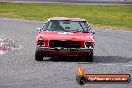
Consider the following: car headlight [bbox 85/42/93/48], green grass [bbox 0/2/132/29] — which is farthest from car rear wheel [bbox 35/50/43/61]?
green grass [bbox 0/2/132/29]

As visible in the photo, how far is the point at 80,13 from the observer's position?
53781mm

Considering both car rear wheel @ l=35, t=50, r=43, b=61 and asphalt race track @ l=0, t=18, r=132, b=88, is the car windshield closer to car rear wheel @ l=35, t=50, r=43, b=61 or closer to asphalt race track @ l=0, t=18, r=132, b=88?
asphalt race track @ l=0, t=18, r=132, b=88

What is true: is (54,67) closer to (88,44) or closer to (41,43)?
(41,43)

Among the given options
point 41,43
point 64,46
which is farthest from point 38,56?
point 64,46

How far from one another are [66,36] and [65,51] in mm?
632

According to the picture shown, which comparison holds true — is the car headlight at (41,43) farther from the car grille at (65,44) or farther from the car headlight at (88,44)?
the car headlight at (88,44)

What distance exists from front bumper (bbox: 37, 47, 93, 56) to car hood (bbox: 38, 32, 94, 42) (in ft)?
1.18

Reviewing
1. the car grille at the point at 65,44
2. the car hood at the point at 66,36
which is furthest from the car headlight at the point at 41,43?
the car grille at the point at 65,44

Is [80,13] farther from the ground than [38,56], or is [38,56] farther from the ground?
[38,56]

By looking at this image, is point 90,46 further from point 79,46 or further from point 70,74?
point 70,74

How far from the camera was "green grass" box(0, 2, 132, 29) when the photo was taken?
45.0 metres

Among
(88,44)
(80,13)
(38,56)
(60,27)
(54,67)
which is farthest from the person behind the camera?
(80,13)

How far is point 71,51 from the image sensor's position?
1755cm

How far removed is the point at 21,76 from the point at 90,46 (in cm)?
416
